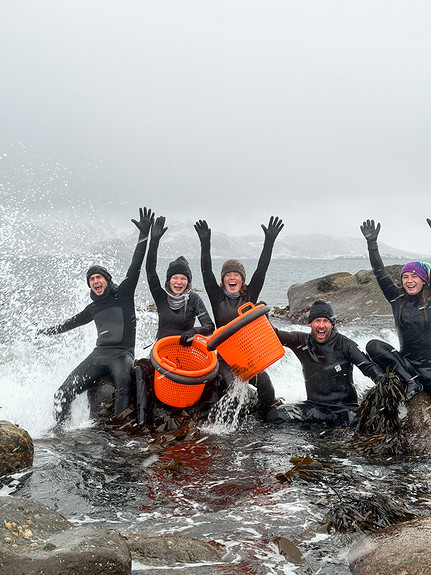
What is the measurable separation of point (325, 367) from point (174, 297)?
228cm

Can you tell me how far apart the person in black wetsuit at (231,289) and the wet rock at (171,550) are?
3.47 meters

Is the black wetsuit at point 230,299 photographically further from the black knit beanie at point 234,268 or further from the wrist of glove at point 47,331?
the wrist of glove at point 47,331

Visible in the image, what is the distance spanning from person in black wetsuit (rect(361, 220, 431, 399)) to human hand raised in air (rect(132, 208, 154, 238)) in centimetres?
316

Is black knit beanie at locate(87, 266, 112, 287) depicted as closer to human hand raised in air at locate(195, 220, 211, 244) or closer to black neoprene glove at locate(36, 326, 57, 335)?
black neoprene glove at locate(36, 326, 57, 335)

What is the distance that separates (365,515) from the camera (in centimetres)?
354

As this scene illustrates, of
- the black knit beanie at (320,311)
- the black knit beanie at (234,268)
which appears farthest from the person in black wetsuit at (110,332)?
the black knit beanie at (320,311)

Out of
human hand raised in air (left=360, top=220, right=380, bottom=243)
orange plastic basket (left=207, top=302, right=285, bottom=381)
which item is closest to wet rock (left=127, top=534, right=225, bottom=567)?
orange plastic basket (left=207, top=302, right=285, bottom=381)

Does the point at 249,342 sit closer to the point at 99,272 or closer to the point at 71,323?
the point at 99,272

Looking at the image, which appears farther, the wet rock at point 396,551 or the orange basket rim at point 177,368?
the orange basket rim at point 177,368

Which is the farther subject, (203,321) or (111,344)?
(111,344)

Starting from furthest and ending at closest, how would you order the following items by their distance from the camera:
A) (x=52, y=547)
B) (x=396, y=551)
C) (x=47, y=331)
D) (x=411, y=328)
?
1. (x=47, y=331)
2. (x=411, y=328)
3. (x=396, y=551)
4. (x=52, y=547)

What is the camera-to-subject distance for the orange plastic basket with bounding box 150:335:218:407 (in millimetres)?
5559

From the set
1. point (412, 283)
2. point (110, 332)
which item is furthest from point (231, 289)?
point (412, 283)

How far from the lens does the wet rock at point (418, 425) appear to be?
5.48 m
